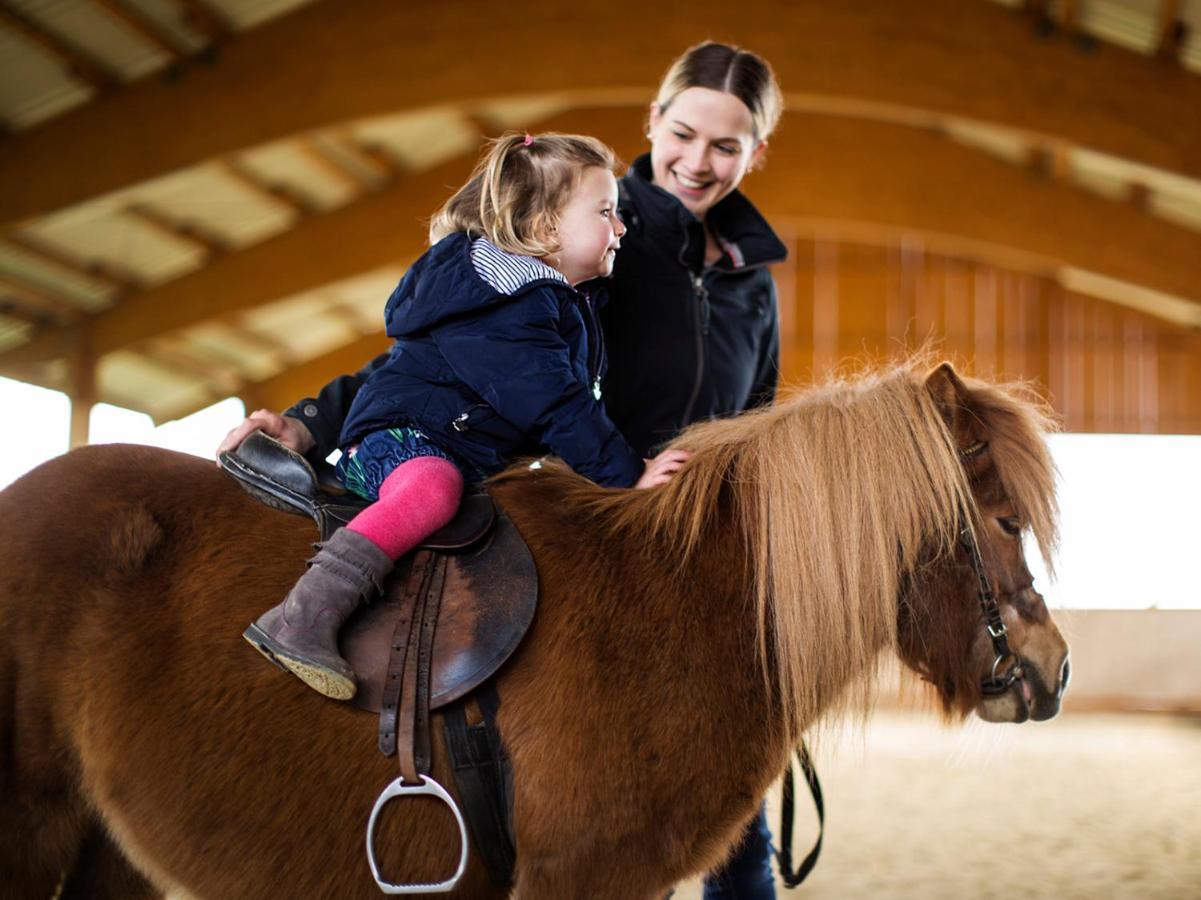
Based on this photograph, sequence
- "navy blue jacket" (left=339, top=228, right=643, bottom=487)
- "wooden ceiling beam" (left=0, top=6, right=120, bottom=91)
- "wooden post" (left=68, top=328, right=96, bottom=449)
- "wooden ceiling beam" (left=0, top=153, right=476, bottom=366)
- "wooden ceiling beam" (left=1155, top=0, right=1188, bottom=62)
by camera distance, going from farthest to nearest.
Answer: "wooden ceiling beam" (left=0, top=153, right=476, bottom=366) → "wooden post" (left=68, top=328, right=96, bottom=449) → "wooden ceiling beam" (left=1155, top=0, right=1188, bottom=62) → "wooden ceiling beam" (left=0, top=6, right=120, bottom=91) → "navy blue jacket" (left=339, top=228, right=643, bottom=487)

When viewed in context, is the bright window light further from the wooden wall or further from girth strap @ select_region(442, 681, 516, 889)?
girth strap @ select_region(442, 681, 516, 889)

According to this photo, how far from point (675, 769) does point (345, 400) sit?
100 cm

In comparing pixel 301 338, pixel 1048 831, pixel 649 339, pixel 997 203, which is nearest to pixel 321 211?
pixel 301 338

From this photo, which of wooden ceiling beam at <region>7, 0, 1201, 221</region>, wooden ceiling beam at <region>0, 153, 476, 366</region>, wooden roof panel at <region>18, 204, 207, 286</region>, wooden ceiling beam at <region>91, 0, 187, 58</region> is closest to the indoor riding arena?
wooden ceiling beam at <region>7, 0, 1201, 221</region>

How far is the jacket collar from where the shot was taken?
2.41 m

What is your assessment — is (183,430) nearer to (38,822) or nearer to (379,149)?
(379,149)

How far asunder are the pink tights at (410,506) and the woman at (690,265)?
26.8 inches

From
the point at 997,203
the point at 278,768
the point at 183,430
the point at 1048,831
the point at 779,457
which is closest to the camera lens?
the point at 278,768

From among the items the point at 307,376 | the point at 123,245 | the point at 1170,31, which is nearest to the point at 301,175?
the point at 123,245

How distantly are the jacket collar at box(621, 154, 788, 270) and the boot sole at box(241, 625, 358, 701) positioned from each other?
48.4 inches

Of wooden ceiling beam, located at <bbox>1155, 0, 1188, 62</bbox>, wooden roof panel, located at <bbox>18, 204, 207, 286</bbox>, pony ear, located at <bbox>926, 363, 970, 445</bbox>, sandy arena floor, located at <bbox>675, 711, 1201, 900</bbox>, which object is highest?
wooden ceiling beam, located at <bbox>1155, 0, 1188, 62</bbox>

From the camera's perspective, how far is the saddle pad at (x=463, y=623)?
1661 millimetres

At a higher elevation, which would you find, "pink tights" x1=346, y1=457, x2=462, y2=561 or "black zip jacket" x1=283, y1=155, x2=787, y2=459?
"black zip jacket" x1=283, y1=155, x2=787, y2=459

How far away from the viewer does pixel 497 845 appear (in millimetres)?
1653
